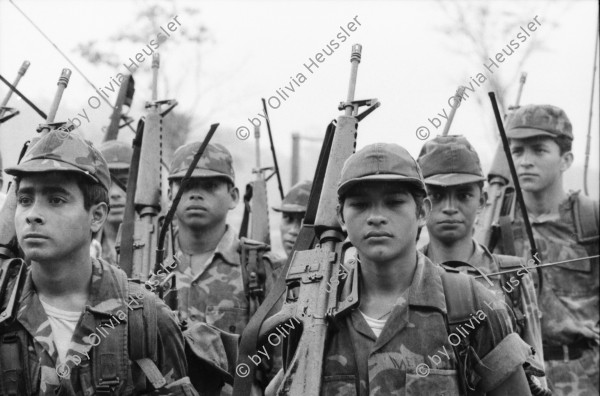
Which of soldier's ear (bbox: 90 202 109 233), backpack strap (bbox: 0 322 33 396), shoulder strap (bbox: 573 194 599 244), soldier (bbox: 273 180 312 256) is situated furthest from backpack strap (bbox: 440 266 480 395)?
soldier (bbox: 273 180 312 256)

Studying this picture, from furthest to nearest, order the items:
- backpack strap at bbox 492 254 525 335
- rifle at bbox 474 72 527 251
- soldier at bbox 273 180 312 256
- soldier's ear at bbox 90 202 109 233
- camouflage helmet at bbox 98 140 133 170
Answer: soldier at bbox 273 180 312 256
camouflage helmet at bbox 98 140 133 170
rifle at bbox 474 72 527 251
backpack strap at bbox 492 254 525 335
soldier's ear at bbox 90 202 109 233

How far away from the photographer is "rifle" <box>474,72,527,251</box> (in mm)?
8508

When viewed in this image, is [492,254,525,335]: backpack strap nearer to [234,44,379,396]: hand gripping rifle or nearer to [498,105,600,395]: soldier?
[498,105,600,395]: soldier

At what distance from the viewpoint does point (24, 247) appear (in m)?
5.10

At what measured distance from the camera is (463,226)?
7254mm

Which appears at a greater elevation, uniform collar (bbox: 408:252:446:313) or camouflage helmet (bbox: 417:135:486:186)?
camouflage helmet (bbox: 417:135:486:186)

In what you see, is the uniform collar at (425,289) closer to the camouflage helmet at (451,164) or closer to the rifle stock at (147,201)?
the camouflage helmet at (451,164)

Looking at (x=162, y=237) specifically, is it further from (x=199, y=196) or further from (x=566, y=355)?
(x=566, y=355)

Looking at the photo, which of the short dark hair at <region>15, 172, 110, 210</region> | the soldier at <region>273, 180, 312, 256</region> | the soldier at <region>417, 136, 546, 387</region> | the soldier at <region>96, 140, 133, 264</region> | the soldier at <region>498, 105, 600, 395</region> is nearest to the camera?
the short dark hair at <region>15, 172, 110, 210</region>

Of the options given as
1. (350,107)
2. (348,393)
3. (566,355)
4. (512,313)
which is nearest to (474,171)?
(512,313)

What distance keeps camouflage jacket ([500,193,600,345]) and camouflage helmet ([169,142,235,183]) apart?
2.53 m

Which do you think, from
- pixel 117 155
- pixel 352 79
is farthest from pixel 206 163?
pixel 352 79

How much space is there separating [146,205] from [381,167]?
12.9ft

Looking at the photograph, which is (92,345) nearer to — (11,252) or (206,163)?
(11,252)
